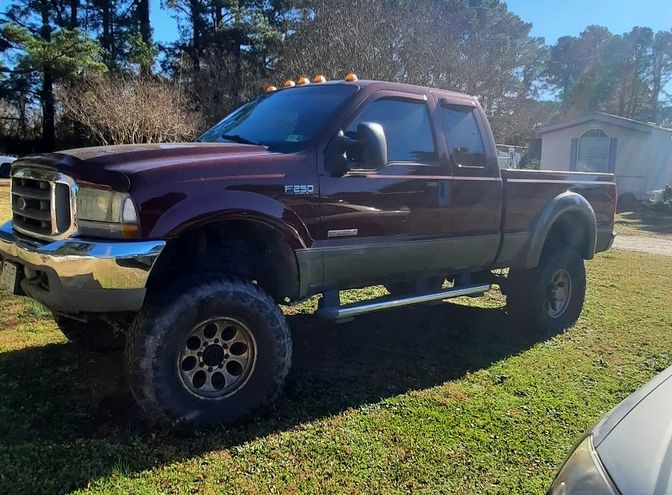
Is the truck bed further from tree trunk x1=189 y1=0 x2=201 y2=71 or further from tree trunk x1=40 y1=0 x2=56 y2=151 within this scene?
tree trunk x1=189 y1=0 x2=201 y2=71

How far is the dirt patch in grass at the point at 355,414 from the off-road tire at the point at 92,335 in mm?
94

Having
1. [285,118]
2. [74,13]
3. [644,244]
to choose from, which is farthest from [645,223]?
[74,13]

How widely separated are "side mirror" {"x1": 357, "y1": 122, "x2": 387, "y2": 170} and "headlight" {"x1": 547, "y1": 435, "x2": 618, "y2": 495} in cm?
235

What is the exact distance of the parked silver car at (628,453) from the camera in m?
1.54

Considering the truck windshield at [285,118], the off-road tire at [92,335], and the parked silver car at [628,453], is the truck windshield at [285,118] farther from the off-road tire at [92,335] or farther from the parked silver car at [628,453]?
the parked silver car at [628,453]

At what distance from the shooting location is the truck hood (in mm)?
3119

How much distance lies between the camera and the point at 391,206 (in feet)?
13.8

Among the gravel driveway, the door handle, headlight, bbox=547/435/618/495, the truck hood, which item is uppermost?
the truck hood

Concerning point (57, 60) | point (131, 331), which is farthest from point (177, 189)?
point (57, 60)

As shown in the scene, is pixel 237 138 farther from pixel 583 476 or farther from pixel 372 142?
pixel 583 476

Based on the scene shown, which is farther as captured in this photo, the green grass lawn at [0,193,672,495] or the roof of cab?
the roof of cab

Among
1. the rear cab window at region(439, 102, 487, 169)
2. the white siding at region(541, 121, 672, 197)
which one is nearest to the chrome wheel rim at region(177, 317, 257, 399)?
the rear cab window at region(439, 102, 487, 169)

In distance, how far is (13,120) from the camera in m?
31.6

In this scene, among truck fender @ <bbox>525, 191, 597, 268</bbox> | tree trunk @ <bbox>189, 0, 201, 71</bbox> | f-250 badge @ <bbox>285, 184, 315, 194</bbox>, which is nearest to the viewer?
f-250 badge @ <bbox>285, 184, 315, 194</bbox>
